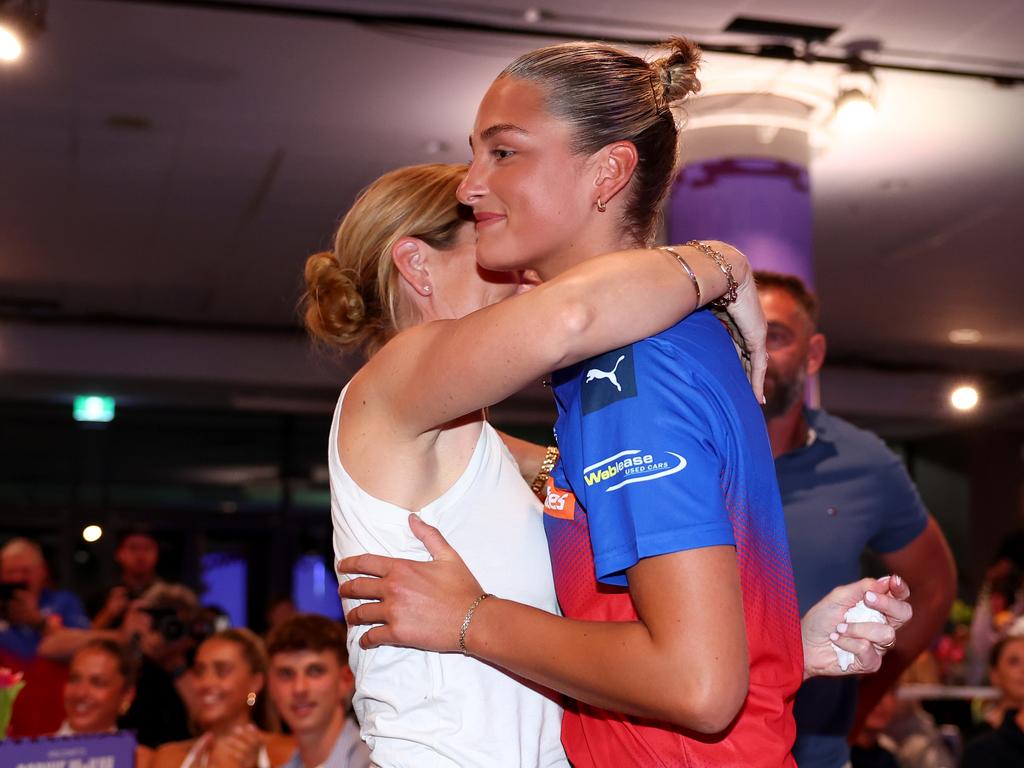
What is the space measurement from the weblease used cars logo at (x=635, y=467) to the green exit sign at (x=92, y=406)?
10.5 metres

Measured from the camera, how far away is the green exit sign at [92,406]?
11.1 metres

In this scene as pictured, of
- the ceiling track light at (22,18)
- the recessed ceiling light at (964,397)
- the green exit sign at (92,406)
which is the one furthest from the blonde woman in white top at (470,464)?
the recessed ceiling light at (964,397)

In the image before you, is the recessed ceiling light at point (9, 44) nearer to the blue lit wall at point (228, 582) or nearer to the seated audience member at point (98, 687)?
the seated audience member at point (98, 687)

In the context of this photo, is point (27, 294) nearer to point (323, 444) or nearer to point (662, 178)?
point (323, 444)

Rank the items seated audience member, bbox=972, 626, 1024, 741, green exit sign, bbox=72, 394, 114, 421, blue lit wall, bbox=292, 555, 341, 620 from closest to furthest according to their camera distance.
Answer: seated audience member, bbox=972, 626, 1024, 741
green exit sign, bbox=72, 394, 114, 421
blue lit wall, bbox=292, 555, 341, 620

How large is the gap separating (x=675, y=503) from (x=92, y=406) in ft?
35.9

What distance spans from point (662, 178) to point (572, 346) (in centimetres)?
36

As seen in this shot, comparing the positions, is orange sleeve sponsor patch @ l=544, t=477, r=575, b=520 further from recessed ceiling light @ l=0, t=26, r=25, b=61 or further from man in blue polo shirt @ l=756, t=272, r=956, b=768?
recessed ceiling light @ l=0, t=26, r=25, b=61

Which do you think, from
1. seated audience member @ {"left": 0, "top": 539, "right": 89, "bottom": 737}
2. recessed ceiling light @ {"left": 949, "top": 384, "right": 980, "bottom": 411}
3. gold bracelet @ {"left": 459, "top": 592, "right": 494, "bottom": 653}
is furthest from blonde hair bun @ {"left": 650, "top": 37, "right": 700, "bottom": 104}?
recessed ceiling light @ {"left": 949, "top": 384, "right": 980, "bottom": 411}

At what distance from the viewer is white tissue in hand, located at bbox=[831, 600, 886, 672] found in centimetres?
149

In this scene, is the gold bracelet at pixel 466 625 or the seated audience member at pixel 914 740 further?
the seated audience member at pixel 914 740

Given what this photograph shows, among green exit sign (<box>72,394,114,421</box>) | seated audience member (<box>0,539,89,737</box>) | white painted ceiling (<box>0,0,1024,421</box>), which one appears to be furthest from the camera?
green exit sign (<box>72,394,114,421</box>)

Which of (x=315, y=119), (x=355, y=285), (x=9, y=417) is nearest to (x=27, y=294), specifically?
(x=9, y=417)

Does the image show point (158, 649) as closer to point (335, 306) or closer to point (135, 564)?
point (135, 564)
